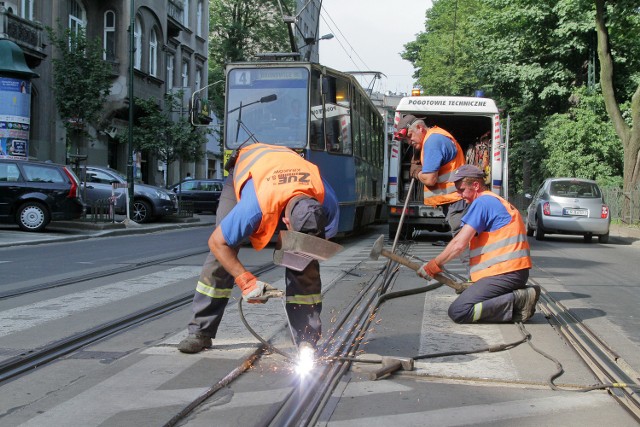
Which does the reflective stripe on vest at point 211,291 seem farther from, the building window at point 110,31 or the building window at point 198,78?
the building window at point 198,78

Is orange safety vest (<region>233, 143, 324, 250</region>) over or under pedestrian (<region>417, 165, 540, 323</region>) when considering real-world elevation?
over

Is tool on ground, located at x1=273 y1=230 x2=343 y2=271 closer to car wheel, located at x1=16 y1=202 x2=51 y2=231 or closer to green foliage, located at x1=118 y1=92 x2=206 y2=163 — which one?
car wheel, located at x1=16 y1=202 x2=51 y2=231

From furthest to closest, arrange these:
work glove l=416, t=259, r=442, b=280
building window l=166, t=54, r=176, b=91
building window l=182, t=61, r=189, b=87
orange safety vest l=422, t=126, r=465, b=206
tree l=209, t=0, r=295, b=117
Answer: tree l=209, t=0, r=295, b=117
building window l=182, t=61, r=189, b=87
building window l=166, t=54, r=176, b=91
orange safety vest l=422, t=126, r=465, b=206
work glove l=416, t=259, r=442, b=280

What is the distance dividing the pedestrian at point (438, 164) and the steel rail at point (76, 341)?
2.67 meters

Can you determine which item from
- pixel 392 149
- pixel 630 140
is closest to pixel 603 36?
pixel 630 140

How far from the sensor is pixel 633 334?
6266 mm

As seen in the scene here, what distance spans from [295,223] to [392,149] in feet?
37.3

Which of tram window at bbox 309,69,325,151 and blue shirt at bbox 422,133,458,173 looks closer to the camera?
blue shirt at bbox 422,133,458,173

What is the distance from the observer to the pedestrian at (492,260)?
20.9ft

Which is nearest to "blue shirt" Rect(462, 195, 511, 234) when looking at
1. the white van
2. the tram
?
the tram

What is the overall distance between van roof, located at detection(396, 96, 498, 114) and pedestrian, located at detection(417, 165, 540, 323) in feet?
29.1

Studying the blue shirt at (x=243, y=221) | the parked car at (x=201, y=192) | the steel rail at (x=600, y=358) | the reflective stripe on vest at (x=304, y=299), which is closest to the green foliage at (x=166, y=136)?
the parked car at (x=201, y=192)

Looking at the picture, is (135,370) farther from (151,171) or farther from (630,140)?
(151,171)

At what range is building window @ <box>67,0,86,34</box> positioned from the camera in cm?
2792
